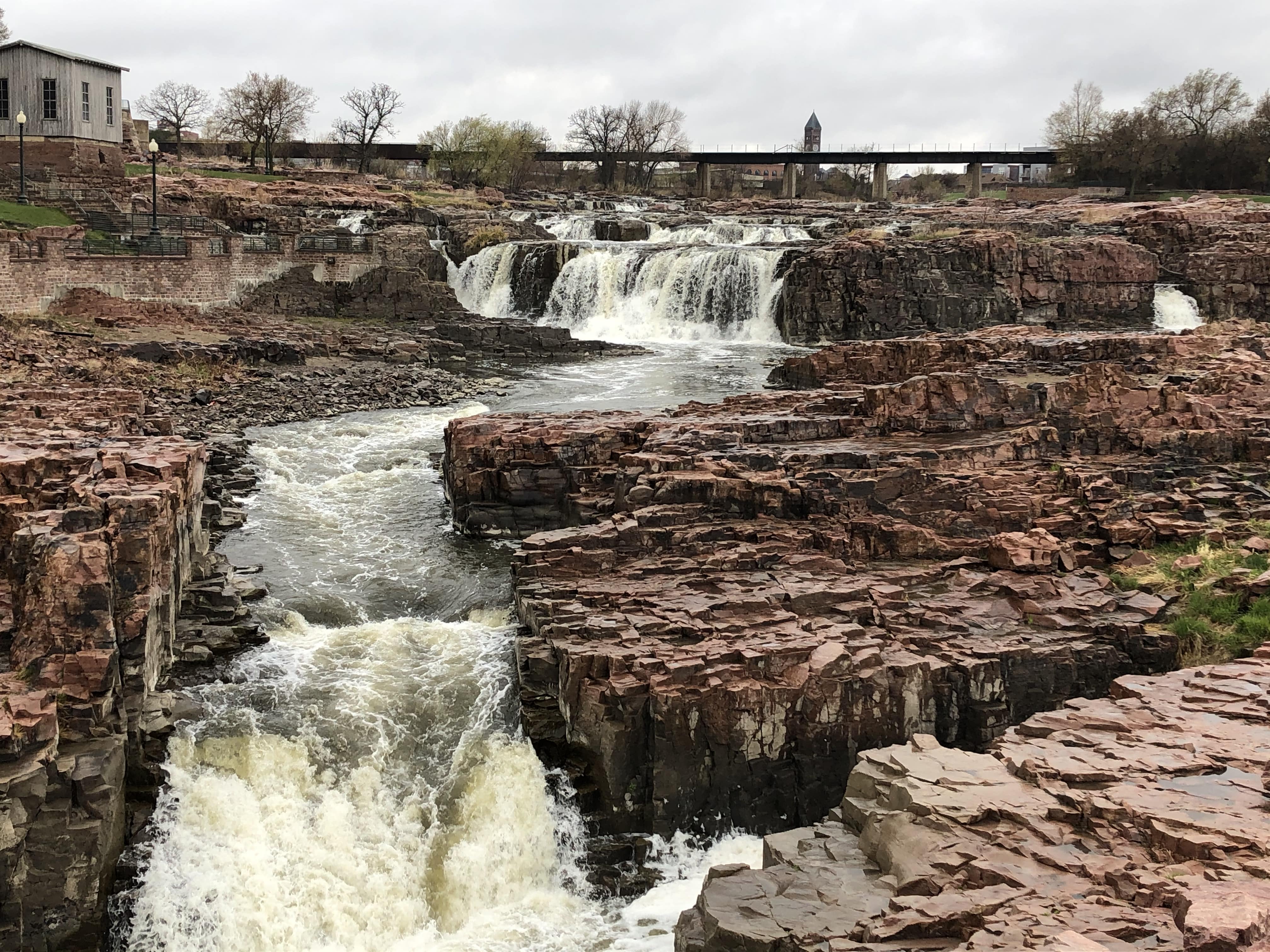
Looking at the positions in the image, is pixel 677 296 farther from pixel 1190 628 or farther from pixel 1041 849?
pixel 1041 849

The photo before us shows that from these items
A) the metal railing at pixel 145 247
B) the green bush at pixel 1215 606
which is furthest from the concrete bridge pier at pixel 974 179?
the green bush at pixel 1215 606

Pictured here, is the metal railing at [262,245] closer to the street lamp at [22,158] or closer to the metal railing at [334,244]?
the metal railing at [334,244]

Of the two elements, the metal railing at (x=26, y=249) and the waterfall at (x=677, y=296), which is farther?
the waterfall at (x=677, y=296)

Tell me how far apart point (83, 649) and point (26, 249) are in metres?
26.3

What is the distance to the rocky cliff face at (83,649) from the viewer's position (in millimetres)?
10789

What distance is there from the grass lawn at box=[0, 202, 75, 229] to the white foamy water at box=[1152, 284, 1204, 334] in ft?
123

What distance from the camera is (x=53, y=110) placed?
46.3 meters

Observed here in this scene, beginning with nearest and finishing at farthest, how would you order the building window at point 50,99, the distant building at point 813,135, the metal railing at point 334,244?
the metal railing at point 334,244, the building window at point 50,99, the distant building at point 813,135

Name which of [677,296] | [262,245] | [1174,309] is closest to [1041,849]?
[677,296]

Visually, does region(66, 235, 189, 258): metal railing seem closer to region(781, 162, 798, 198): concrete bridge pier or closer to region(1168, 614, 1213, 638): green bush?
region(1168, 614, 1213, 638): green bush

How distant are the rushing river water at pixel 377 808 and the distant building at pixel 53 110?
36038 millimetres

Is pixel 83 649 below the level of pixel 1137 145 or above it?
below

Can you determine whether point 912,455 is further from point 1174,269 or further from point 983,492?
point 1174,269

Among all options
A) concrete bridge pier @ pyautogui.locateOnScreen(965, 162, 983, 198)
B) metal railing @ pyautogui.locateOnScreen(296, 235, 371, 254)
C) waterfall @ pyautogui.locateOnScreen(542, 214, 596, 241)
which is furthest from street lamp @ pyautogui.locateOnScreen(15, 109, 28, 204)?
concrete bridge pier @ pyautogui.locateOnScreen(965, 162, 983, 198)
